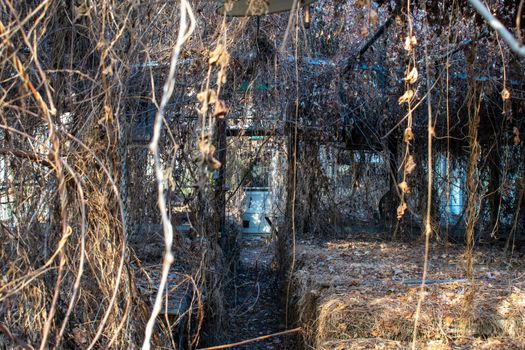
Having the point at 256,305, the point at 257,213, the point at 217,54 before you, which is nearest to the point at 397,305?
the point at 217,54

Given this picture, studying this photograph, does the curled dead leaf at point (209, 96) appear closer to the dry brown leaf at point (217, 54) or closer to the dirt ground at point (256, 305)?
the dry brown leaf at point (217, 54)

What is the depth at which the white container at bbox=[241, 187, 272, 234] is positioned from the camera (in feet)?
47.2

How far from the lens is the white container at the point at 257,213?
1439 cm

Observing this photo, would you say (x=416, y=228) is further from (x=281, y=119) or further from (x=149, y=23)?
(x=149, y=23)

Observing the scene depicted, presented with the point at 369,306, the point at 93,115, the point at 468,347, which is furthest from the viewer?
the point at 369,306

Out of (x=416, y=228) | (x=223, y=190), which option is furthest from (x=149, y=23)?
(x=416, y=228)

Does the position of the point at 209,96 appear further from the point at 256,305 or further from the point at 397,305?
the point at 256,305

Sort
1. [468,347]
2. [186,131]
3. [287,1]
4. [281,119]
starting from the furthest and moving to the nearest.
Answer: [281,119] < [186,131] < [468,347] < [287,1]

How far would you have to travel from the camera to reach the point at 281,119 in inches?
356

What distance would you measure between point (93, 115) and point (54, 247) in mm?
818

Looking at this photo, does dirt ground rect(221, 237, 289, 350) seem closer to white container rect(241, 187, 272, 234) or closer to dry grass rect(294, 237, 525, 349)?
dry grass rect(294, 237, 525, 349)

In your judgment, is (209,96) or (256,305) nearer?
(209,96)

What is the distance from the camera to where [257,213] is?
1502cm

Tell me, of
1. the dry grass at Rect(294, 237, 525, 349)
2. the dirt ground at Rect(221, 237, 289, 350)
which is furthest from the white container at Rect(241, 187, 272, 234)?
the dry grass at Rect(294, 237, 525, 349)
